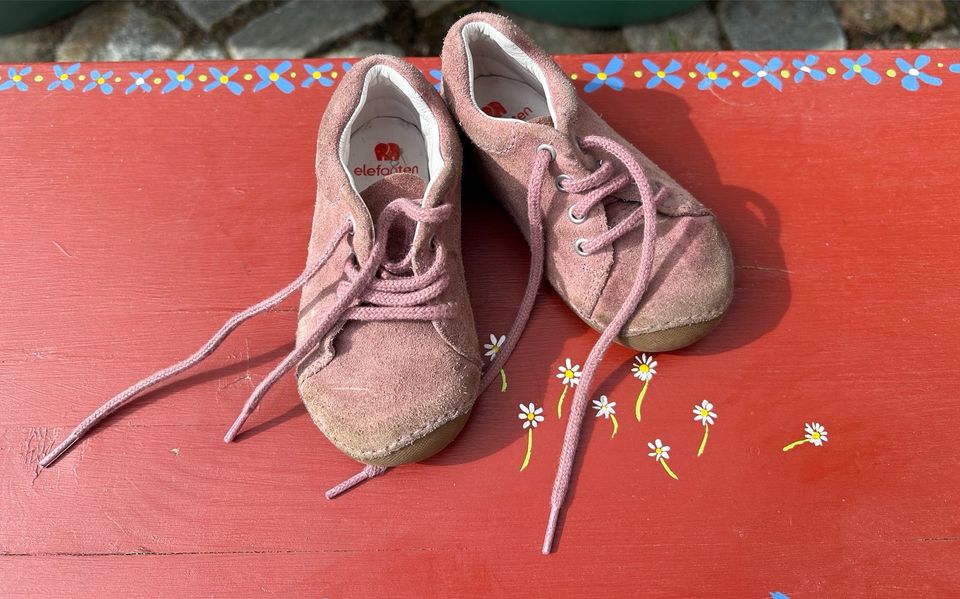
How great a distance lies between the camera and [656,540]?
0.67 metres

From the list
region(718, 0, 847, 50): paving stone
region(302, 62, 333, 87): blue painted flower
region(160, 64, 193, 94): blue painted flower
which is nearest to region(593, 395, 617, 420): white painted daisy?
region(302, 62, 333, 87): blue painted flower

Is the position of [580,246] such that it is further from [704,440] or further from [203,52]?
[203,52]

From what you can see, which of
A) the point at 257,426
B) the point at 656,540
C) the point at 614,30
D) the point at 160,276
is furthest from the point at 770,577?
the point at 614,30

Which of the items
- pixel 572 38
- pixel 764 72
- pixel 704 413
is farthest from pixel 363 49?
pixel 704 413

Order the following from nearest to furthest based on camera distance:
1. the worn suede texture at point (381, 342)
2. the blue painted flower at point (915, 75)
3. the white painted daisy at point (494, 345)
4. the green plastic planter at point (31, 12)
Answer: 1. the worn suede texture at point (381, 342)
2. the white painted daisy at point (494, 345)
3. the blue painted flower at point (915, 75)
4. the green plastic planter at point (31, 12)

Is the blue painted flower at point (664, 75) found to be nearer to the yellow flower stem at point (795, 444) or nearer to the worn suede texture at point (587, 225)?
the worn suede texture at point (587, 225)

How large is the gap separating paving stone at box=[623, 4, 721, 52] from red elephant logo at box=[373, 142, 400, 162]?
2.45 ft

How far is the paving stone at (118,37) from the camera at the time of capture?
1313 mm

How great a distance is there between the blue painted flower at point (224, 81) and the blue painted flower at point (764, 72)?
2.26 feet

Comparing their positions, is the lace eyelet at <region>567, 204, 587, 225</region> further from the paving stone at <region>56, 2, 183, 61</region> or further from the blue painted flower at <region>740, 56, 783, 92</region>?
the paving stone at <region>56, 2, 183, 61</region>

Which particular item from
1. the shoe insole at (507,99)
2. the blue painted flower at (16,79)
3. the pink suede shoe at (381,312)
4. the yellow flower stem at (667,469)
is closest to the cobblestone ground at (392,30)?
Result: the blue painted flower at (16,79)

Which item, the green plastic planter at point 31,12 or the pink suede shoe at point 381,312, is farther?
the green plastic planter at point 31,12

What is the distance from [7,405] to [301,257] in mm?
351

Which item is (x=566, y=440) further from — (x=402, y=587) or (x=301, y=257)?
(x=301, y=257)
